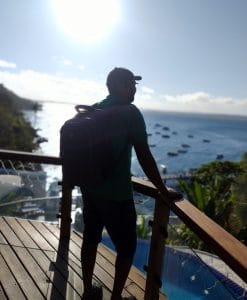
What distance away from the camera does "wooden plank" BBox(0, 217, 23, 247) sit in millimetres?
3847

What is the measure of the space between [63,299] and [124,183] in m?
1.04

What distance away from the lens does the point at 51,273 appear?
328 centimetres

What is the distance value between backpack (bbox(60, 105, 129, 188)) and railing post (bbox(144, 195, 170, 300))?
51cm

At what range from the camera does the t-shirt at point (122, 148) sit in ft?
7.36

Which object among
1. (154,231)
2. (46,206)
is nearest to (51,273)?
(154,231)

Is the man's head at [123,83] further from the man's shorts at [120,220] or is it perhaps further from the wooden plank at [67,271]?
the wooden plank at [67,271]

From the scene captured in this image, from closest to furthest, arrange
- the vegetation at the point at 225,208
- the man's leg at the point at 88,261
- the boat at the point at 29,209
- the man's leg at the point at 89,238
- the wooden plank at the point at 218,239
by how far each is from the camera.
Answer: the wooden plank at the point at 218,239 < the man's leg at the point at 89,238 < the man's leg at the point at 88,261 < the boat at the point at 29,209 < the vegetation at the point at 225,208

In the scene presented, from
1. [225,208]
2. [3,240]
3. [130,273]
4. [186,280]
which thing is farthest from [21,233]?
[225,208]

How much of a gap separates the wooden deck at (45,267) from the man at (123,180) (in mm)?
556

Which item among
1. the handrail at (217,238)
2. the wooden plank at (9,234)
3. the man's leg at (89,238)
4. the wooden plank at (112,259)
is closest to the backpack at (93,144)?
the man's leg at (89,238)

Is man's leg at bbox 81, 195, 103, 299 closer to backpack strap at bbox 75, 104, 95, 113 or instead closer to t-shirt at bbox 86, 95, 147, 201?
t-shirt at bbox 86, 95, 147, 201

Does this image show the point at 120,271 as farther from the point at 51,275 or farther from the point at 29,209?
the point at 29,209

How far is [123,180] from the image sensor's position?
2.42 metres

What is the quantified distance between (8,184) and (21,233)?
163 centimetres
